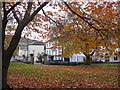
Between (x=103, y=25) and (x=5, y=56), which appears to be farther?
(x=103, y=25)

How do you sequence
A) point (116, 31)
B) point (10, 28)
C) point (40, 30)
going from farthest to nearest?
point (40, 30), point (10, 28), point (116, 31)

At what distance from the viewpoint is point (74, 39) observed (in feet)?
23.0

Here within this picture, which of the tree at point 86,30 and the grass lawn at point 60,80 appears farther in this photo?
the grass lawn at point 60,80

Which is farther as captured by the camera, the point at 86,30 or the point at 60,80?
the point at 60,80

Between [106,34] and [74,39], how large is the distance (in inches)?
77.3

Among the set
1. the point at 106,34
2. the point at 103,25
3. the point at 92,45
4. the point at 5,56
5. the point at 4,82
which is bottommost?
the point at 4,82

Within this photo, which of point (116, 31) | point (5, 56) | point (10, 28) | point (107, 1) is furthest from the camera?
point (10, 28)

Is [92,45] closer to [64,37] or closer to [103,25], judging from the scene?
[103,25]

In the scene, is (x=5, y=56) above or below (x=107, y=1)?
below

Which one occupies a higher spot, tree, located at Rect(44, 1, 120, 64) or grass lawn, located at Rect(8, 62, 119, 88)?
tree, located at Rect(44, 1, 120, 64)

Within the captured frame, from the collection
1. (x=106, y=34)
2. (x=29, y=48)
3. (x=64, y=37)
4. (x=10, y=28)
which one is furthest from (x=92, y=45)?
(x=29, y=48)

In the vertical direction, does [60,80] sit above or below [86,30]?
below

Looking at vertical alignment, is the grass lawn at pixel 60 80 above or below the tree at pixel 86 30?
below

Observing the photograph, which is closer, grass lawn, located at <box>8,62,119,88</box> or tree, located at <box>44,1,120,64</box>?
tree, located at <box>44,1,120,64</box>
